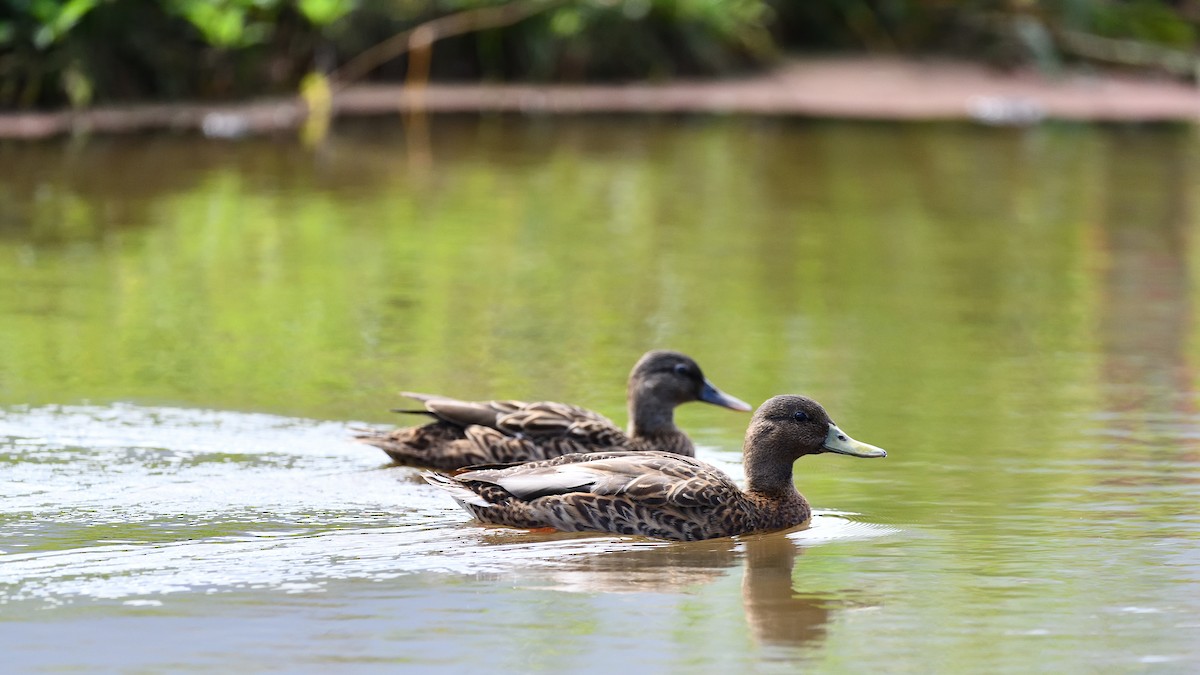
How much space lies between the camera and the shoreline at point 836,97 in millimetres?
22531

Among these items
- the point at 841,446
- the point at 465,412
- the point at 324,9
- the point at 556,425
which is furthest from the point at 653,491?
the point at 324,9

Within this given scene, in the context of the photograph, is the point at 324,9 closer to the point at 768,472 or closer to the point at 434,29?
the point at 434,29

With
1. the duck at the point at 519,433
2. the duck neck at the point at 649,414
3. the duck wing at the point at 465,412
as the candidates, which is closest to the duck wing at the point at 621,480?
→ the duck at the point at 519,433

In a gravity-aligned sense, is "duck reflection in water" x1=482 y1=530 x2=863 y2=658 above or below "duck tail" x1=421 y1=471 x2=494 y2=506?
below

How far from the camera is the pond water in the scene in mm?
6641

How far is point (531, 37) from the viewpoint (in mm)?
22969

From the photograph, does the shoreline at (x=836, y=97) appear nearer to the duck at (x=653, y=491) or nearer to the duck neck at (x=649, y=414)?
the duck neck at (x=649, y=414)

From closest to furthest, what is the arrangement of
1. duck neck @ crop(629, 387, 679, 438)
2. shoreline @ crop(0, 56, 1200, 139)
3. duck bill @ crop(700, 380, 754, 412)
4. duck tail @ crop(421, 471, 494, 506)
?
duck tail @ crop(421, 471, 494, 506)
duck neck @ crop(629, 387, 679, 438)
duck bill @ crop(700, 380, 754, 412)
shoreline @ crop(0, 56, 1200, 139)

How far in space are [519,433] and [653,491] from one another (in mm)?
1211

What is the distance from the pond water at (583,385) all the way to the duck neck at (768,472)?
253mm

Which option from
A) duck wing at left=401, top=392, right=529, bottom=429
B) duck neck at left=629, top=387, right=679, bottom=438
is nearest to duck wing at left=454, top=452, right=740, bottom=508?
duck wing at left=401, top=392, right=529, bottom=429

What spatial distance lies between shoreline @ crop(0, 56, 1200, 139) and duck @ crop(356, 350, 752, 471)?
12.4 meters

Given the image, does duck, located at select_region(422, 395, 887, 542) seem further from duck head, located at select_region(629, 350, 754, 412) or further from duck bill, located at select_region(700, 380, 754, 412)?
duck bill, located at select_region(700, 380, 754, 412)

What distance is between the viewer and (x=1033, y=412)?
1021 centimetres
